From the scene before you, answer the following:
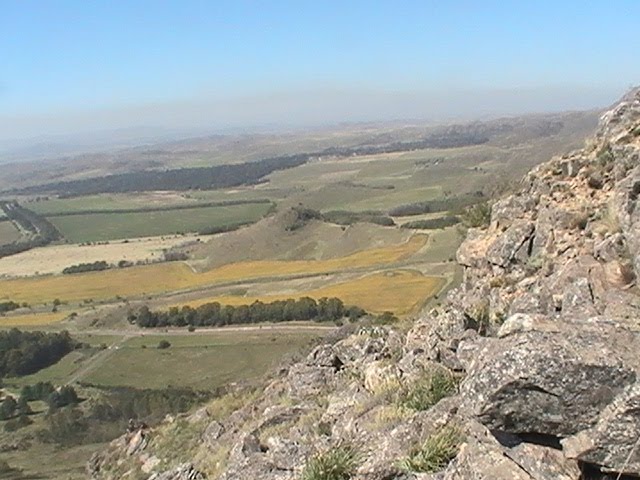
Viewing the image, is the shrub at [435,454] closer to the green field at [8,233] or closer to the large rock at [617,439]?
the large rock at [617,439]

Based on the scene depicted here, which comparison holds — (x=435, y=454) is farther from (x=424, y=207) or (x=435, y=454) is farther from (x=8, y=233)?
(x=8, y=233)

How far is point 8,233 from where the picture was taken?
153000 millimetres

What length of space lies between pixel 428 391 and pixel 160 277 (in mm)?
85516

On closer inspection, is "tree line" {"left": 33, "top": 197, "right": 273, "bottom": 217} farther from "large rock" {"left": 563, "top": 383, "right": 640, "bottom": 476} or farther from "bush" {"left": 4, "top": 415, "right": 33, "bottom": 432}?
"large rock" {"left": 563, "top": 383, "right": 640, "bottom": 476}

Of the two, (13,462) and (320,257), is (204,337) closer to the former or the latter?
(13,462)

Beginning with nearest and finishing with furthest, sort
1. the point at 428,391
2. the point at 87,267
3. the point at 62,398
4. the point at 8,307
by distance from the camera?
the point at 428,391 → the point at 62,398 → the point at 8,307 → the point at 87,267

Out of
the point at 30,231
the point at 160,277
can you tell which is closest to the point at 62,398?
the point at 160,277

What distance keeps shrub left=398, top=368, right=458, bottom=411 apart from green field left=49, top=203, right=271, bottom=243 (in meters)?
129

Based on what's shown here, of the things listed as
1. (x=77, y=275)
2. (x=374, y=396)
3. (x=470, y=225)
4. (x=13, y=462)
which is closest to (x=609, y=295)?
(x=374, y=396)

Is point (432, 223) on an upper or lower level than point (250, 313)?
upper

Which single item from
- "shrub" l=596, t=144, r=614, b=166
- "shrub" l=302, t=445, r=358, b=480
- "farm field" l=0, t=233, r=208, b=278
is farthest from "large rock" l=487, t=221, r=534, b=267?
"farm field" l=0, t=233, r=208, b=278

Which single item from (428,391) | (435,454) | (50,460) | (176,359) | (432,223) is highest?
(435,454)

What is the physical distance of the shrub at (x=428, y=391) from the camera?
10938mm

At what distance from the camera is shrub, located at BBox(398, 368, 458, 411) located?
10.9 m
